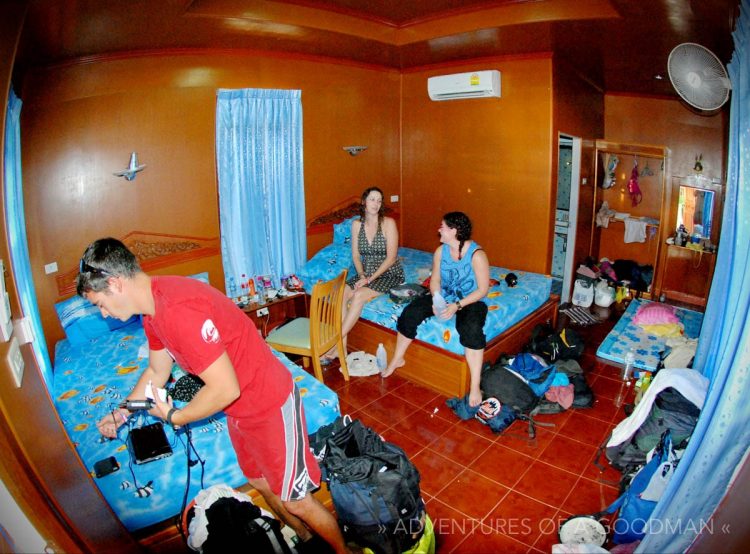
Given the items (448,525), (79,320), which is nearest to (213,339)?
(448,525)

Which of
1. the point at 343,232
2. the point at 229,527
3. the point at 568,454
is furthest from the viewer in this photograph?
the point at 343,232

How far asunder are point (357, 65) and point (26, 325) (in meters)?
4.50

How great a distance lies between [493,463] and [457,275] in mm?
1407

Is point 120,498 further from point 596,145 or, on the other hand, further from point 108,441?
point 596,145

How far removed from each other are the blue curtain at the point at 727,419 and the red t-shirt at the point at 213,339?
1603mm

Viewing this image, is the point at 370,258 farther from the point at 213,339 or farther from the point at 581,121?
the point at 581,121

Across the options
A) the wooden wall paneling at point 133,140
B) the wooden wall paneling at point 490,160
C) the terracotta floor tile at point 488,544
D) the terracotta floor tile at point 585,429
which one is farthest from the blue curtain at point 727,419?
the wooden wall paneling at point 133,140

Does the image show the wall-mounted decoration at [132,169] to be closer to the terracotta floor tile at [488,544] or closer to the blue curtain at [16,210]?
the blue curtain at [16,210]

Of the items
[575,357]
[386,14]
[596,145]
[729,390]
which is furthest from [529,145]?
[729,390]

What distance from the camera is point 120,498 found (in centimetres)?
211

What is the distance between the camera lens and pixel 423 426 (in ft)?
11.0

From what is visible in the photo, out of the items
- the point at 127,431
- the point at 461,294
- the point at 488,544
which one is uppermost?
the point at 461,294

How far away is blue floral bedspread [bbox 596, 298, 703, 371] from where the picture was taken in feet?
13.6

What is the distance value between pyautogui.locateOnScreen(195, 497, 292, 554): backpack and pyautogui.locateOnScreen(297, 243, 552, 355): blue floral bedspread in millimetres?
1992
